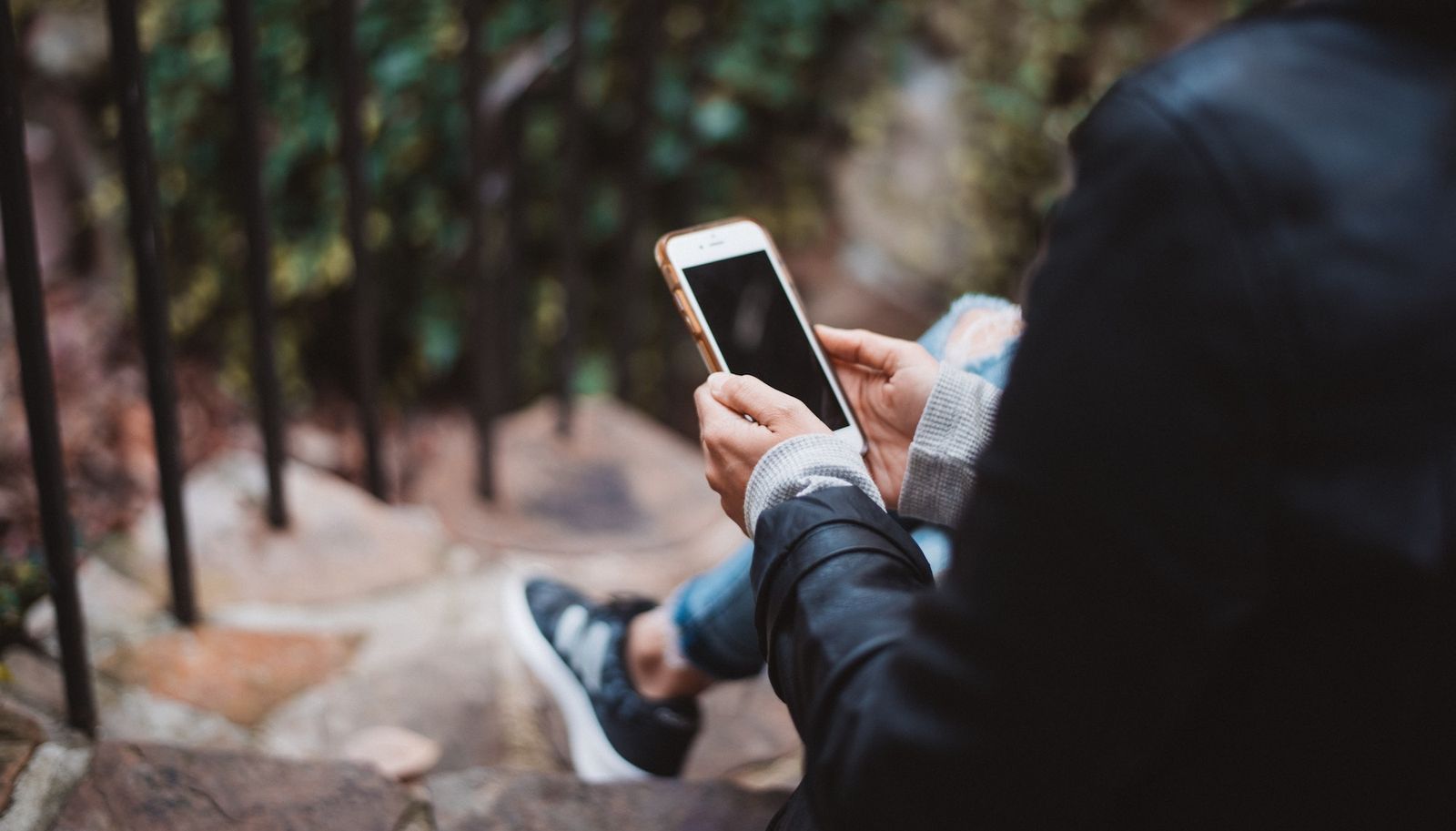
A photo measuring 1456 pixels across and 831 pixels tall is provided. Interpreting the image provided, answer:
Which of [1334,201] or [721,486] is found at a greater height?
[1334,201]

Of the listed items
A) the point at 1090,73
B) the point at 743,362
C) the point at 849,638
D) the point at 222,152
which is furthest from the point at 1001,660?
the point at 222,152

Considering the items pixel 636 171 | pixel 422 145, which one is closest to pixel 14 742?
pixel 636 171

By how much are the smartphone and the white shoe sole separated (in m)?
0.52

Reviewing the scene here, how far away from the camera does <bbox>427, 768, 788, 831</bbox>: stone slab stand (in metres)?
1.18

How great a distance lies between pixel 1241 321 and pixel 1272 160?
77 mm

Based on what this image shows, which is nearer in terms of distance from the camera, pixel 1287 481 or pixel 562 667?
pixel 1287 481

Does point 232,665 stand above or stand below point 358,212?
below

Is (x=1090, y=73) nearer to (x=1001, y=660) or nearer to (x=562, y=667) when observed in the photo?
(x=562, y=667)

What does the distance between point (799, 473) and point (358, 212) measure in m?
0.98

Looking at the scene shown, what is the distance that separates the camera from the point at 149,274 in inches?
49.2

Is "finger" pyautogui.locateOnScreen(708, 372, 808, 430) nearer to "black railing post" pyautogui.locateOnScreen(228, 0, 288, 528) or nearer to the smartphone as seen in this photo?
the smartphone

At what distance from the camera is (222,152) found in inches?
103

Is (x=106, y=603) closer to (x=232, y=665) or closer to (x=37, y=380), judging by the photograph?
(x=232, y=665)

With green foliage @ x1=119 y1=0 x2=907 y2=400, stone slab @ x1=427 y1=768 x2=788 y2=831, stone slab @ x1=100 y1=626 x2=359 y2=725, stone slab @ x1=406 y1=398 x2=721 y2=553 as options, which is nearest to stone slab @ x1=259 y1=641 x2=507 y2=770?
stone slab @ x1=100 y1=626 x2=359 y2=725
